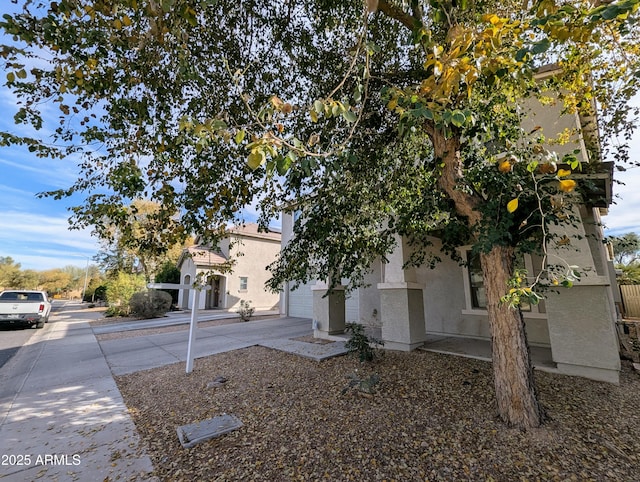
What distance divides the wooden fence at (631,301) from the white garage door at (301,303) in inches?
538

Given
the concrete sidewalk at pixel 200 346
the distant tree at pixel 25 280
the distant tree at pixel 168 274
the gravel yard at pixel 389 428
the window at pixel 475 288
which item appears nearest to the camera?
the gravel yard at pixel 389 428

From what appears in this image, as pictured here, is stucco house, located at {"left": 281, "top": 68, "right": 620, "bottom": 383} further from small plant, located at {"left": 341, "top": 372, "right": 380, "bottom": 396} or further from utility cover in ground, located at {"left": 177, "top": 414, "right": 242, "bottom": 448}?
utility cover in ground, located at {"left": 177, "top": 414, "right": 242, "bottom": 448}

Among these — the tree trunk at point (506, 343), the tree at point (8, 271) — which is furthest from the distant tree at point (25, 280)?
the tree trunk at point (506, 343)

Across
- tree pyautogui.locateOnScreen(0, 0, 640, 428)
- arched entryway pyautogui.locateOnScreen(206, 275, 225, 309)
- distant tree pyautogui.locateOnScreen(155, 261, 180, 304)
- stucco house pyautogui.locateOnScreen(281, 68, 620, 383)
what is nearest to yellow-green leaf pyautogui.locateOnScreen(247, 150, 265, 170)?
tree pyautogui.locateOnScreen(0, 0, 640, 428)

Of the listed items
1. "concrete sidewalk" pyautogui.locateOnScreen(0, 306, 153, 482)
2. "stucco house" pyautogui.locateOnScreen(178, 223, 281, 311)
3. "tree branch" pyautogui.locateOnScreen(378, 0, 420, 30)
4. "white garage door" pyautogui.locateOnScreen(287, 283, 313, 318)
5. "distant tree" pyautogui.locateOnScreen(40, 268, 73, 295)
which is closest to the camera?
"concrete sidewalk" pyautogui.locateOnScreen(0, 306, 153, 482)

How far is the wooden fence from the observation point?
1230cm

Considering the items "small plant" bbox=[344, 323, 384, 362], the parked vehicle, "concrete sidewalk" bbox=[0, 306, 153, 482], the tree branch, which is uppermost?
the tree branch

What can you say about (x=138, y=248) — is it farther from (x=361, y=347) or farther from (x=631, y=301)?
(x=631, y=301)

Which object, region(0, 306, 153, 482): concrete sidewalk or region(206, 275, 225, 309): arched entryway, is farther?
region(206, 275, 225, 309): arched entryway

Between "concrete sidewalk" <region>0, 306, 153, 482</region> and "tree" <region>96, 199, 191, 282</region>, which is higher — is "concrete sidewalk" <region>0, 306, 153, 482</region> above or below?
below

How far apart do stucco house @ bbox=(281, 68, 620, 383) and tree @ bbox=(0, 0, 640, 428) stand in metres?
1.31

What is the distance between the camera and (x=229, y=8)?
4.41 metres

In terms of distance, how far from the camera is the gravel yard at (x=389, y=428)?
2.74 metres

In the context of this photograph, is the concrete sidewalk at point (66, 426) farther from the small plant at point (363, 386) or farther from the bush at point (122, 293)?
the bush at point (122, 293)
